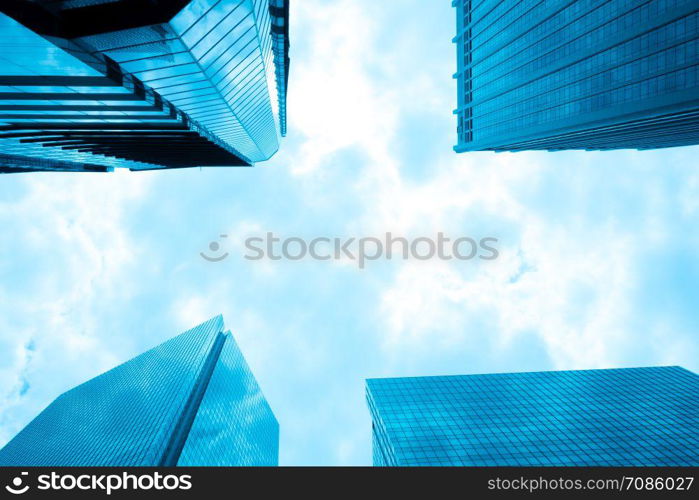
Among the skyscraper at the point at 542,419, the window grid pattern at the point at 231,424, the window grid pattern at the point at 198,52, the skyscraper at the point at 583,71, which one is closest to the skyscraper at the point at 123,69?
the window grid pattern at the point at 198,52

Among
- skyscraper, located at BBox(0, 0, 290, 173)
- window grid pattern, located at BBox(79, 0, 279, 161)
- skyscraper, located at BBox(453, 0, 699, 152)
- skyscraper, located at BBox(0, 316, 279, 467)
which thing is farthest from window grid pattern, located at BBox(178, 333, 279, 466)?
skyscraper, located at BBox(453, 0, 699, 152)

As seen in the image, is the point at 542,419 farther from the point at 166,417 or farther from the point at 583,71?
the point at 166,417

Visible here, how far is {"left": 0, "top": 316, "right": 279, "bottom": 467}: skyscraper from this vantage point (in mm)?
85000

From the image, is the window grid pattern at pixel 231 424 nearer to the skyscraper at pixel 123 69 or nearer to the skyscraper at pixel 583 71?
the skyscraper at pixel 123 69

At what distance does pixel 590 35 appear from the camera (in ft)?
184

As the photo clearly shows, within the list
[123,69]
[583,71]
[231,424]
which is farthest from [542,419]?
[123,69]

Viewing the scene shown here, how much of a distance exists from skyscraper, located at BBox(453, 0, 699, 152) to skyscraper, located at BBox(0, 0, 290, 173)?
44.6 m

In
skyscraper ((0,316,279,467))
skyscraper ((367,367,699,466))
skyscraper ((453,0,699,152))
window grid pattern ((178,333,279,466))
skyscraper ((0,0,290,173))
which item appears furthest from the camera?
window grid pattern ((178,333,279,466))

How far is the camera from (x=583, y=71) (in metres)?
57.1

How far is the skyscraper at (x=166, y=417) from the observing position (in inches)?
3346

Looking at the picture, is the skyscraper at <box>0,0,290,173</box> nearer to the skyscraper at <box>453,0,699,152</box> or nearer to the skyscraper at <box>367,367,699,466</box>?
the skyscraper at <box>453,0,699,152</box>
